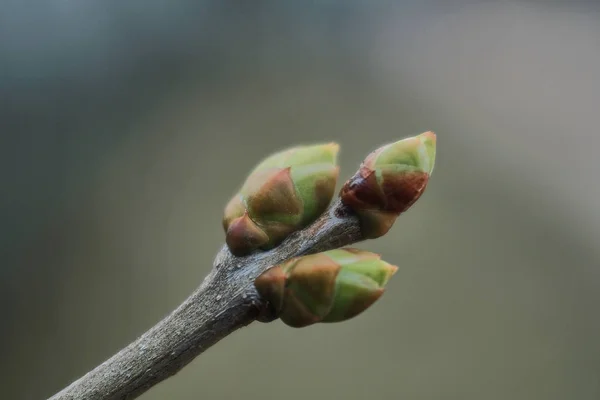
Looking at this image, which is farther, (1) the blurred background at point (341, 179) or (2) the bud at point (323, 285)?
(1) the blurred background at point (341, 179)

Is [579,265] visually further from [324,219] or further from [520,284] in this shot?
[324,219]

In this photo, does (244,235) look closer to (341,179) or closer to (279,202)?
(279,202)

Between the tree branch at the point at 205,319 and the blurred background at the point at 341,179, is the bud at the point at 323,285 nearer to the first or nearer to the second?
the tree branch at the point at 205,319

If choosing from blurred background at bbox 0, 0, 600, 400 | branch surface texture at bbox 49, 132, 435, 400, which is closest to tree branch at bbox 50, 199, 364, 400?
branch surface texture at bbox 49, 132, 435, 400

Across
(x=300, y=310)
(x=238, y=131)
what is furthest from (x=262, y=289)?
(x=238, y=131)

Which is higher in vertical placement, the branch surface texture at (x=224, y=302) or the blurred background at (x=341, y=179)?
the blurred background at (x=341, y=179)

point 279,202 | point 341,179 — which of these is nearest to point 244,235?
point 279,202

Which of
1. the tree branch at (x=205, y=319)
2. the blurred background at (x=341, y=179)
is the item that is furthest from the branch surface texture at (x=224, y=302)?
the blurred background at (x=341, y=179)

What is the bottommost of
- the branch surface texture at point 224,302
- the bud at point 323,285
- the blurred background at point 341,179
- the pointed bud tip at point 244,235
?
the bud at point 323,285

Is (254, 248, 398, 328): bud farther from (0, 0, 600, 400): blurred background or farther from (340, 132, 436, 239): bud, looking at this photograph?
(0, 0, 600, 400): blurred background
